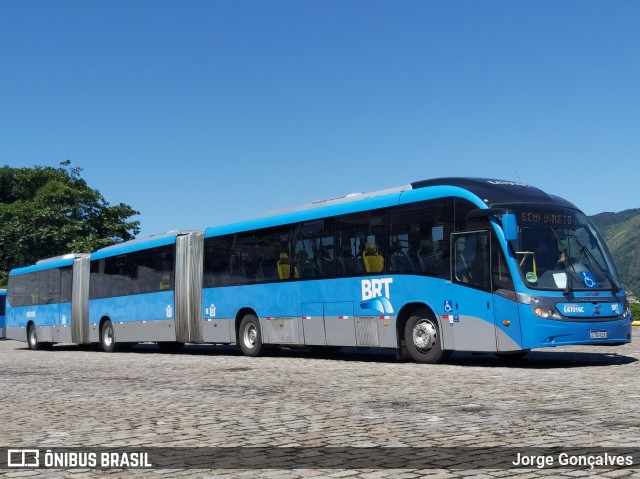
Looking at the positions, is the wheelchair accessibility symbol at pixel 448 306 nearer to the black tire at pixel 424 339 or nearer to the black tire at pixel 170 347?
the black tire at pixel 424 339

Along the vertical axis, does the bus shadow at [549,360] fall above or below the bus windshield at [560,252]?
below

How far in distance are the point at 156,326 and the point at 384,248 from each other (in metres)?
10.6

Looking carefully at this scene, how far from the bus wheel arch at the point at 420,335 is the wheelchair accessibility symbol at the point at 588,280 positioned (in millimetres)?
2720

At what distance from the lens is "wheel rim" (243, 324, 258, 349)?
22.5 m

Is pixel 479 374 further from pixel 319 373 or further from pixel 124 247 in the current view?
pixel 124 247

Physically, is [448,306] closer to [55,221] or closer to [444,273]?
[444,273]

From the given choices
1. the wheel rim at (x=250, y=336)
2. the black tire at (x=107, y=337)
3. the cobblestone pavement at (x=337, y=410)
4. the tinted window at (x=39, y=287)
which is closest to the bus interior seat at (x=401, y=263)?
the cobblestone pavement at (x=337, y=410)

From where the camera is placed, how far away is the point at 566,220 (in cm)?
1658

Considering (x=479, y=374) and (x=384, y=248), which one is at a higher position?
(x=384, y=248)

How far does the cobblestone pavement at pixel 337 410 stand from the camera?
7.41m

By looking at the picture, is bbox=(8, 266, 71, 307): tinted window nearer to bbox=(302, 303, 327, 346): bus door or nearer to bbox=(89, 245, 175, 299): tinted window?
bbox=(89, 245, 175, 299): tinted window

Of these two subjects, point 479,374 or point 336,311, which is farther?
point 336,311

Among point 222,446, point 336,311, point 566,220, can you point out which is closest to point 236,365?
point 336,311

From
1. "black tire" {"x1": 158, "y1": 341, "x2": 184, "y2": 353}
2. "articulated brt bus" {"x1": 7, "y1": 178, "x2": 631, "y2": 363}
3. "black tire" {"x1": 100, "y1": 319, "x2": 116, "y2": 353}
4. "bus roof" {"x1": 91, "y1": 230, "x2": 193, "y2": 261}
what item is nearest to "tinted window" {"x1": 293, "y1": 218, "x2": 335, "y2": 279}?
"articulated brt bus" {"x1": 7, "y1": 178, "x2": 631, "y2": 363}
